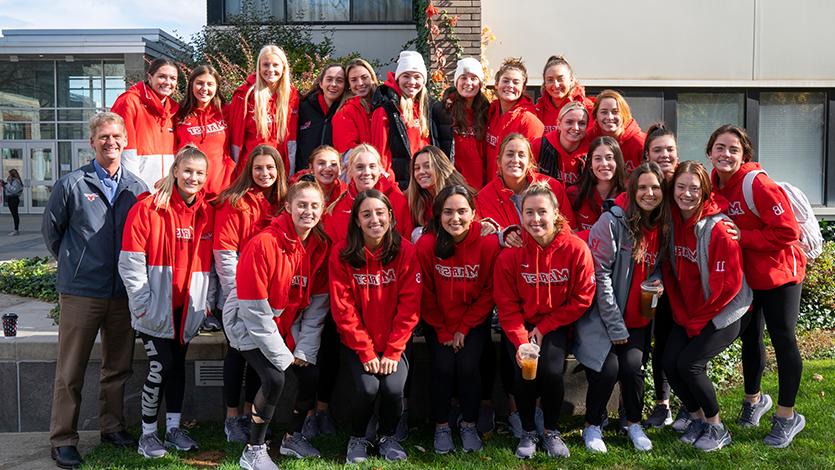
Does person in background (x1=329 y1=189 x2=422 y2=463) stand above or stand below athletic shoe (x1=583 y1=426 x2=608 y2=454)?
above

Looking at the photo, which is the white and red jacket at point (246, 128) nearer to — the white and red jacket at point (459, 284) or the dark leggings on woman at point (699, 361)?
the white and red jacket at point (459, 284)

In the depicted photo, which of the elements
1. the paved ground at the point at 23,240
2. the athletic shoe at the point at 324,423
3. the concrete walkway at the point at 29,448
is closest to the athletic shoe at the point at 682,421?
the athletic shoe at the point at 324,423

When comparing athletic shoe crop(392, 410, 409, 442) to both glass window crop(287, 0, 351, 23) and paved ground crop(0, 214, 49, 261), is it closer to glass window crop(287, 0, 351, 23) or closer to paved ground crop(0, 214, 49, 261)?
glass window crop(287, 0, 351, 23)

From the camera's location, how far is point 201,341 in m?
5.16

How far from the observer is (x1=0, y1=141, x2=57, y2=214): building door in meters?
27.5

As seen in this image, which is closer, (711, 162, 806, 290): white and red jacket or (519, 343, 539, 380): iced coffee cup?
(519, 343, 539, 380): iced coffee cup

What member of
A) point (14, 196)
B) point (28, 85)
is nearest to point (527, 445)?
point (14, 196)

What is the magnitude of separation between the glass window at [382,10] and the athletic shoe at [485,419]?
10.7 meters

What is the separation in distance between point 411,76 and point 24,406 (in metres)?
3.64

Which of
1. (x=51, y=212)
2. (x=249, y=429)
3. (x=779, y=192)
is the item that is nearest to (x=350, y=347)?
(x=249, y=429)

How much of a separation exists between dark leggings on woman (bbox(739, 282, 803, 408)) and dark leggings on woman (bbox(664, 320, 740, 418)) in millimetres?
270

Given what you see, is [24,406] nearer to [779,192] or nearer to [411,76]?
[411,76]

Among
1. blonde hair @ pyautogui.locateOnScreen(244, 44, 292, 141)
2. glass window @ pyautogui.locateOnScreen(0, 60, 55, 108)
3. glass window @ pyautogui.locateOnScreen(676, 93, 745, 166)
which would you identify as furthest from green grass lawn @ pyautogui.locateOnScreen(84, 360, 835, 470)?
glass window @ pyautogui.locateOnScreen(0, 60, 55, 108)

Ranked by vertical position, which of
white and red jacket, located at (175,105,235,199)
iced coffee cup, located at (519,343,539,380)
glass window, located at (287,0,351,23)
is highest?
glass window, located at (287,0,351,23)
